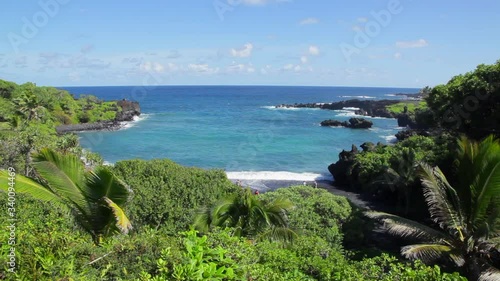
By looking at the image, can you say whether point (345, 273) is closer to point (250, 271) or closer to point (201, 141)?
point (250, 271)

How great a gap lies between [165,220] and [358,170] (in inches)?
959

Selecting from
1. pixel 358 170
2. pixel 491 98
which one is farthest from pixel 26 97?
pixel 491 98

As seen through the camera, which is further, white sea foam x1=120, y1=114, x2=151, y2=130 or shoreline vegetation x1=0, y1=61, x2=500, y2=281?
white sea foam x1=120, y1=114, x2=151, y2=130

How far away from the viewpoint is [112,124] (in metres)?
70.9

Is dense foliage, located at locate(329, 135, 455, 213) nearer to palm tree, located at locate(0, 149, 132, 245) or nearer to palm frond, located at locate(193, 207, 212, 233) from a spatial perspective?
palm frond, located at locate(193, 207, 212, 233)

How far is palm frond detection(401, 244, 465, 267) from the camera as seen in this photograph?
34.1 feet

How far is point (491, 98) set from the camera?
1780 centimetres

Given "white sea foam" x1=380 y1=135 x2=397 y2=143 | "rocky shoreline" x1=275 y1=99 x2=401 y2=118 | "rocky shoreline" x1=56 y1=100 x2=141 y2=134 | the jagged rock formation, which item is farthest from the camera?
"rocky shoreline" x1=275 y1=99 x2=401 y2=118

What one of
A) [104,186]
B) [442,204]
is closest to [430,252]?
[442,204]

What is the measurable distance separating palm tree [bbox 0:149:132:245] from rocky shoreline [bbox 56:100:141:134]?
189 feet

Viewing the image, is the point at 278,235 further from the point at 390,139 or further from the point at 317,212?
the point at 390,139

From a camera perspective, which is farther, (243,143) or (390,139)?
(390,139)

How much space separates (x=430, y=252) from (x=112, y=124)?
67260 millimetres

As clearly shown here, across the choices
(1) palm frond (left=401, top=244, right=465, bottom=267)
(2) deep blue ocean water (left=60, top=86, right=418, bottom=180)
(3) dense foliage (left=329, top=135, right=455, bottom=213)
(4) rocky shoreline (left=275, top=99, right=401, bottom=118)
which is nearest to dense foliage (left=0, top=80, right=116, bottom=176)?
(2) deep blue ocean water (left=60, top=86, right=418, bottom=180)
